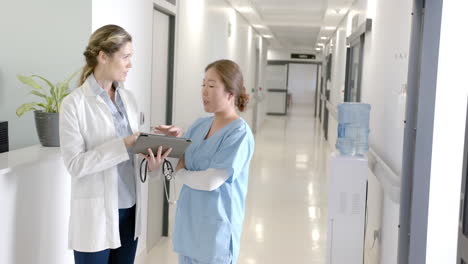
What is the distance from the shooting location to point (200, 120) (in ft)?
8.93

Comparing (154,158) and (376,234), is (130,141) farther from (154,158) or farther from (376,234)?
(376,234)

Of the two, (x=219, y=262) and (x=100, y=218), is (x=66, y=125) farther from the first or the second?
(x=219, y=262)

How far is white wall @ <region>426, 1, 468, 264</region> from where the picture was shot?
3281mm

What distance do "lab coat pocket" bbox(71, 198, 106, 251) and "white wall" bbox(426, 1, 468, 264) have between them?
78.9 inches

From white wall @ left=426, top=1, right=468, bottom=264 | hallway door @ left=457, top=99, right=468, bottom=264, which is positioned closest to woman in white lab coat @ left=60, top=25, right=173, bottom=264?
hallway door @ left=457, top=99, right=468, bottom=264

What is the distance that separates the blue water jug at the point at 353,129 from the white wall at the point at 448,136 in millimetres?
1312

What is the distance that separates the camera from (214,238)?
2477mm

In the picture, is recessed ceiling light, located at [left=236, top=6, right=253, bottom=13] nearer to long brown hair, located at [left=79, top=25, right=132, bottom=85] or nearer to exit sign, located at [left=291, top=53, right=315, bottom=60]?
long brown hair, located at [left=79, top=25, right=132, bottom=85]

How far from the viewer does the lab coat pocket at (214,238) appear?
2.48 metres

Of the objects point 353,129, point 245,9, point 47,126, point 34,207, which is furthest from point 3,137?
point 245,9

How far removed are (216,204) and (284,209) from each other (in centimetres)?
455

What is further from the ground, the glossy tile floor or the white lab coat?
the white lab coat

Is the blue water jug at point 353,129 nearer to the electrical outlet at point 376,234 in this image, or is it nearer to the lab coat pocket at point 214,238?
the electrical outlet at point 376,234

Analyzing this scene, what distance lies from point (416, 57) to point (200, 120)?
1.47 metres
